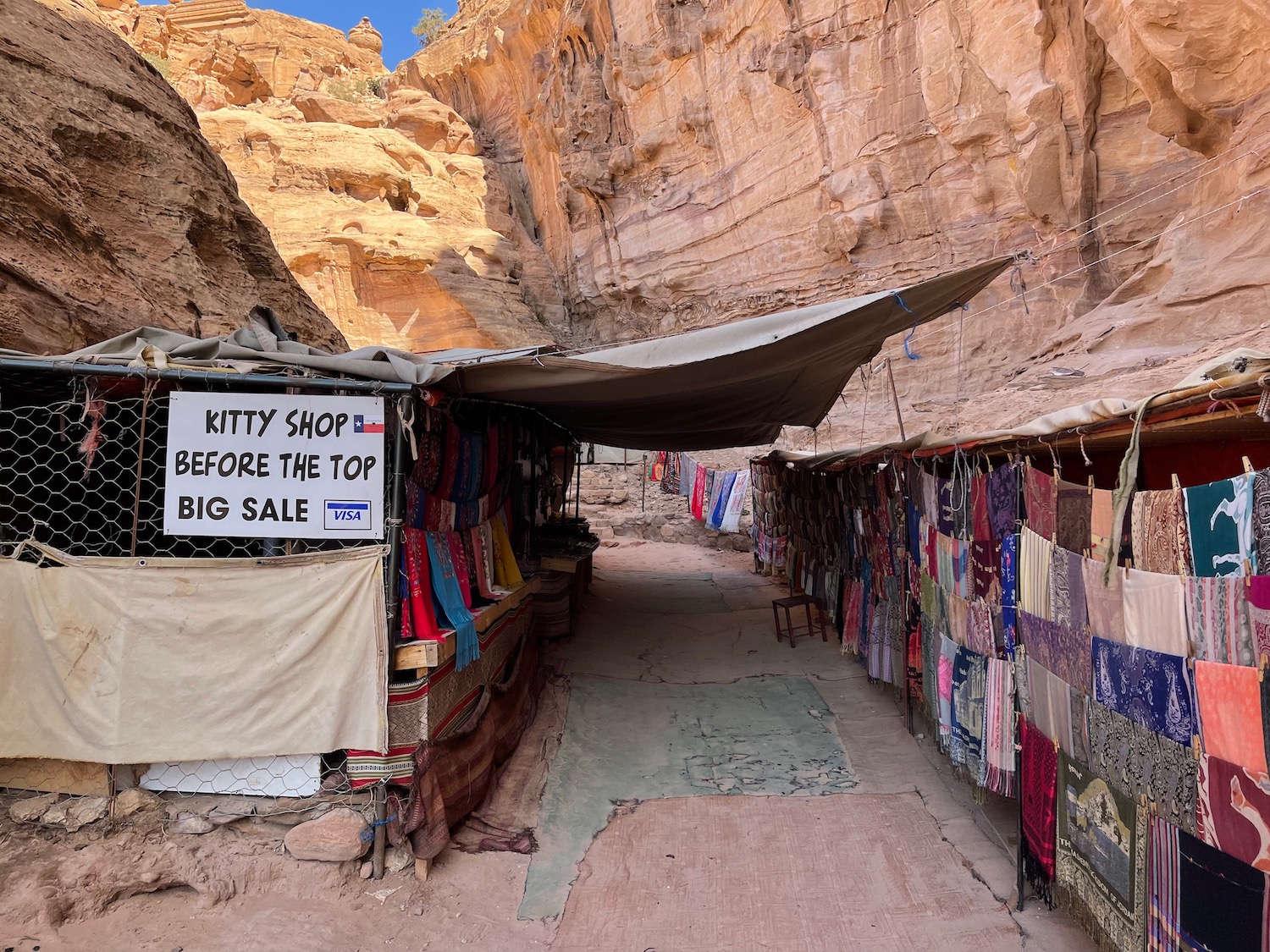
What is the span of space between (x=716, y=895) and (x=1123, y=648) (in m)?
2.22

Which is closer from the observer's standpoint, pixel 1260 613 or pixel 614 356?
pixel 1260 613

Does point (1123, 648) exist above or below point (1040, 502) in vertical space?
below

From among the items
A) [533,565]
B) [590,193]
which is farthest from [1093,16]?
[590,193]

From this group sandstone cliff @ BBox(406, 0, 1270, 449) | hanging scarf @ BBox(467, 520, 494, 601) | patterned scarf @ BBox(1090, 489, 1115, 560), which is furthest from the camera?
sandstone cliff @ BBox(406, 0, 1270, 449)

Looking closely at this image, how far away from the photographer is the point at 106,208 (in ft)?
18.6

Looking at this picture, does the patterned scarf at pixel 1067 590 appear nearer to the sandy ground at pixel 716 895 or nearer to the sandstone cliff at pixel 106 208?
the sandy ground at pixel 716 895

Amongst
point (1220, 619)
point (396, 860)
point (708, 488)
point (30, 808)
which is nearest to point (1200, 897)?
point (1220, 619)

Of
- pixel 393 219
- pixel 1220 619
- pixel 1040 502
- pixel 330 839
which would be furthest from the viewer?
pixel 393 219

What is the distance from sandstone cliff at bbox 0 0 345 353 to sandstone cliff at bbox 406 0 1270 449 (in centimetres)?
744

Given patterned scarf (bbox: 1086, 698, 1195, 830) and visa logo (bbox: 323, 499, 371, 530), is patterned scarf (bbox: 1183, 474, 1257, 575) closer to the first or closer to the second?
patterned scarf (bbox: 1086, 698, 1195, 830)

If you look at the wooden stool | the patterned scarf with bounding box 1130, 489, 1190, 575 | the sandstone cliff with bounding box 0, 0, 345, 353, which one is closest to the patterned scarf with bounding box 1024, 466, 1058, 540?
the patterned scarf with bounding box 1130, 489, 1190, 575

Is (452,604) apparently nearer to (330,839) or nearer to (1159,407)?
(330,839)

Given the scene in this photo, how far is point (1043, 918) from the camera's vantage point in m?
2.98

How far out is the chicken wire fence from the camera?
10.7 feet
